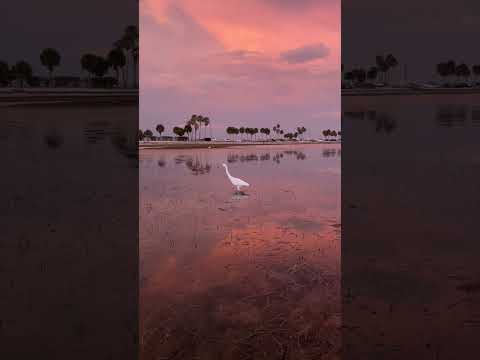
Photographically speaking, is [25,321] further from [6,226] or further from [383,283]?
[383,283]

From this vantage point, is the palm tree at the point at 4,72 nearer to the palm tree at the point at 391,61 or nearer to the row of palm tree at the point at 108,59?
the row of palm tree at the point at 108,59

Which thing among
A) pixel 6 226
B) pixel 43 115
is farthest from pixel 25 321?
pixel 43 115

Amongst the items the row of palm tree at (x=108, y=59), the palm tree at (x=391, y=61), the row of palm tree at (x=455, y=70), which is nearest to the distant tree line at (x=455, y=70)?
the row of palm tree at (x=455, y=70)

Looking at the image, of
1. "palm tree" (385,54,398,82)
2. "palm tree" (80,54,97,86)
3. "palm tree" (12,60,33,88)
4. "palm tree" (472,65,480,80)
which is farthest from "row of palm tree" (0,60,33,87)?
"palm tree" (472,65,480,80)

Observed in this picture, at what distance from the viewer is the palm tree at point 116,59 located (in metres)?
110

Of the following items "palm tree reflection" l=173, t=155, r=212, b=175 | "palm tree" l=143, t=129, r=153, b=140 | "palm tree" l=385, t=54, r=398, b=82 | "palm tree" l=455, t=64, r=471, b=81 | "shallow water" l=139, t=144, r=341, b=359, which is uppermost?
"palm tree" l=385, t=54, r=398, b=82

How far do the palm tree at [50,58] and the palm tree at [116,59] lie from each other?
1680 cm

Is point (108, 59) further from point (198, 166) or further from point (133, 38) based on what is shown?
point (198, 166)

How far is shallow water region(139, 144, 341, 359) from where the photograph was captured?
6246mm

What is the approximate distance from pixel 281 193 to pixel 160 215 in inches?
328

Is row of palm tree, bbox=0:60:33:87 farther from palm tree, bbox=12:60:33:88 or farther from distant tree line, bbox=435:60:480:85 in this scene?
distant tree line, bbox=435:60:480:85

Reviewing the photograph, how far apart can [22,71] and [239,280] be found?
11670cm

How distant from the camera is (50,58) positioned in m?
107

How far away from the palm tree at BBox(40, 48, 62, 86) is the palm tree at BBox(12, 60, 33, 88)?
20.4 ft
